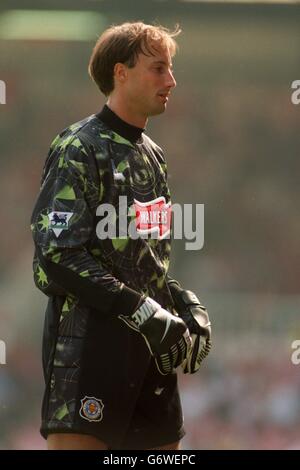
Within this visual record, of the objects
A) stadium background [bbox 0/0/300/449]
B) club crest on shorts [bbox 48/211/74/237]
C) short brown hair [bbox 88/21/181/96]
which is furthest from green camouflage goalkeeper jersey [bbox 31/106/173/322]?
stadium background [bbox 0/0/300/449]

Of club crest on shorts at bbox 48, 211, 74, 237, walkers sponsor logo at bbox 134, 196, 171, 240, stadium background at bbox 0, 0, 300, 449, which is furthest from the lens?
stadium background at bbox 0, 0, 300, 449

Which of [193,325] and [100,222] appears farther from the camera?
[193,325]

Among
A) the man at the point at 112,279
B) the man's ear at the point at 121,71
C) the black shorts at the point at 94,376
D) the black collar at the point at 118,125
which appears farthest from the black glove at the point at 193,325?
the man's ear at the point at 121,71

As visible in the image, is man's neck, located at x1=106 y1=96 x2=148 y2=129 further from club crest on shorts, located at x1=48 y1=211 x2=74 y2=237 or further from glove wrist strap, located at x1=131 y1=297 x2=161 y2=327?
glove wrist strap, located at x1=131 y1=297 x2=161 y2=327

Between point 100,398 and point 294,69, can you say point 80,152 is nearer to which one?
point 100,398

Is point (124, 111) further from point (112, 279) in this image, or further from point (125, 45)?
point (112, 279)

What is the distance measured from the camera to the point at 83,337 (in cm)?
224

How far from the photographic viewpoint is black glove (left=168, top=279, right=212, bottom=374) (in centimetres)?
238

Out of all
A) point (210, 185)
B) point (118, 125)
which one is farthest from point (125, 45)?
point (210, 185)

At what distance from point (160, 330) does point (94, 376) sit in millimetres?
178

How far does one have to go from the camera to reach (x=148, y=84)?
2.36 meters

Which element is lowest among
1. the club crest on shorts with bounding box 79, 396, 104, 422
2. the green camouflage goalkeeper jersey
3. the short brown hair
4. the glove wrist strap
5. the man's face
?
the club crest on shorts with bounding box 79, 396, 104, 422
